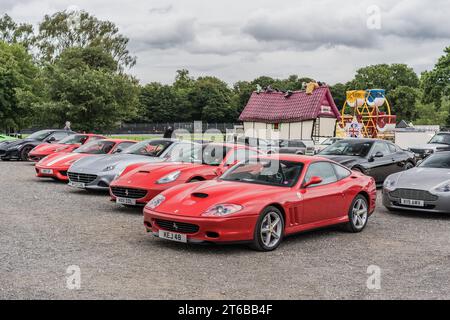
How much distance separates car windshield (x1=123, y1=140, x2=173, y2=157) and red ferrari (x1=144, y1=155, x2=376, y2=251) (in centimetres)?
498

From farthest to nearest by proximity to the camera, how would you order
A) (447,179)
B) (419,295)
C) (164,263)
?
(447,179), (164,263), (419,295)

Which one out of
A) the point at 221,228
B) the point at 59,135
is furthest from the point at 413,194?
the point at 59,135

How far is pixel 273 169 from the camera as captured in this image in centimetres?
853

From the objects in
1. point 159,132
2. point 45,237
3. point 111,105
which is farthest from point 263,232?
point 159,132

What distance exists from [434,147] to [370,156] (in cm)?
1175

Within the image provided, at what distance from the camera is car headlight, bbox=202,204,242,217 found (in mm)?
7273

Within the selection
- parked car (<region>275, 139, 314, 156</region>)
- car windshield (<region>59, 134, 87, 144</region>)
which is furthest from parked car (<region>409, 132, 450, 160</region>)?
car windshield (<region>59, 134, 87, 144</region>)

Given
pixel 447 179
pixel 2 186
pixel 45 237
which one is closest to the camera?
pixel 45 237

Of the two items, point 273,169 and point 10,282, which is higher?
point 273,169

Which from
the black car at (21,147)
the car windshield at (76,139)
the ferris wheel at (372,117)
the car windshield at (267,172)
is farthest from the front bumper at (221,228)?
the ferris wheel at (372,117)

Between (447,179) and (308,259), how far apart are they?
16.2 feet

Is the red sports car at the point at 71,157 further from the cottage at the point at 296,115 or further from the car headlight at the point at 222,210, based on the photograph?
the cottage at the point at 296,115

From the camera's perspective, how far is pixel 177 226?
7461 mm
